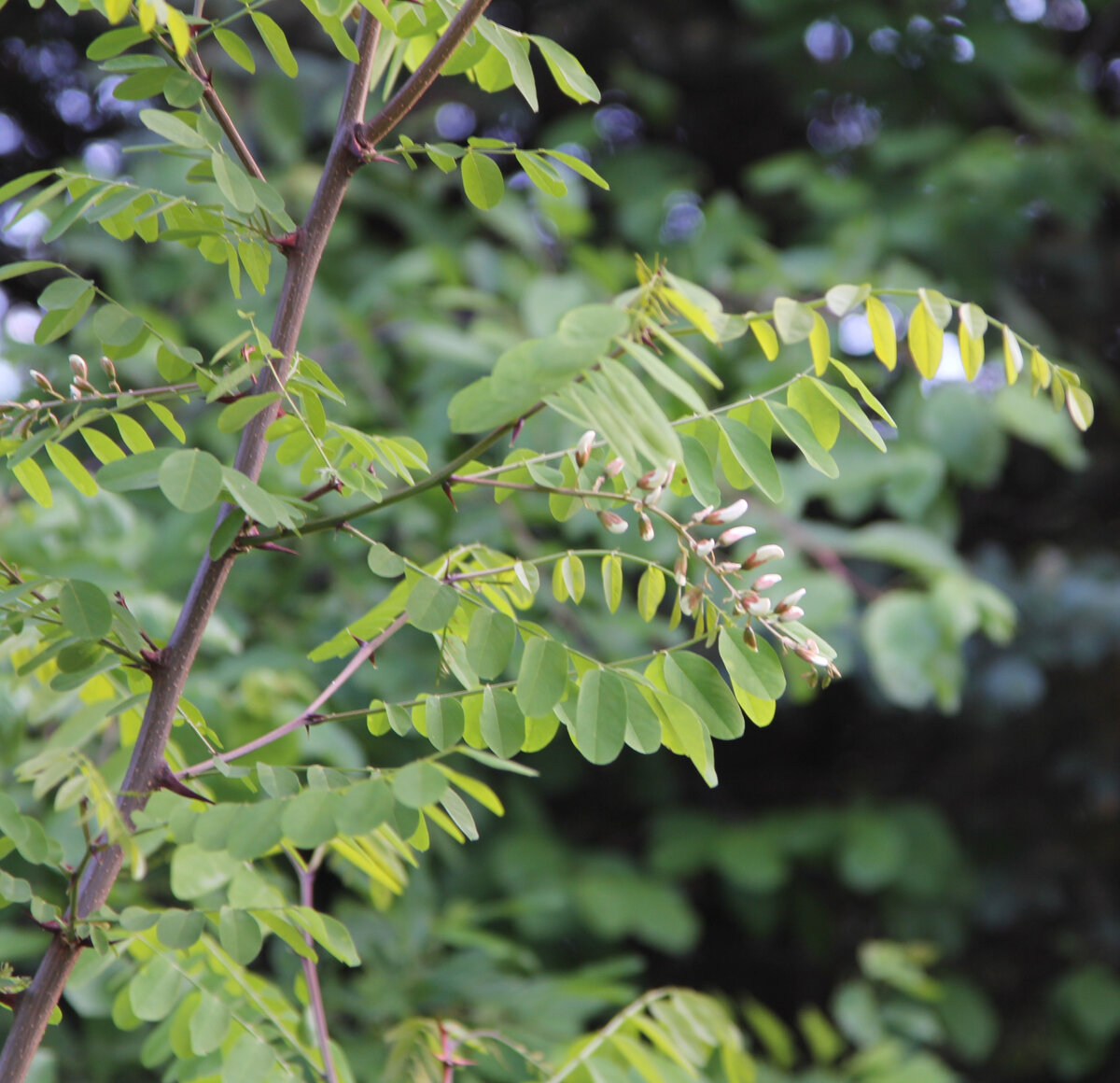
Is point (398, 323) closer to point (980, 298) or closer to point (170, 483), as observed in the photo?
point (980, 298)

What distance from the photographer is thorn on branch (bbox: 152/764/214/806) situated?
0.39 m

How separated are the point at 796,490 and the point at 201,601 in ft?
3.20

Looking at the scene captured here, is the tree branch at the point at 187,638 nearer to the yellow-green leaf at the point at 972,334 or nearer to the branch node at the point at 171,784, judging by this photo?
the branch node at the point at 171,784

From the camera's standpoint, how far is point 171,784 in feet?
1.27

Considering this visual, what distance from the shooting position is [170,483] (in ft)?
1.11

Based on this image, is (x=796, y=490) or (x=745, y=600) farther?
(x=796, y=490)

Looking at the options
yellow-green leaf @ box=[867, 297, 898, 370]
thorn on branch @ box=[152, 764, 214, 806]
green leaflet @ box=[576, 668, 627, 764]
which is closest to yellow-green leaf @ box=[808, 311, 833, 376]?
yellow-green leaf @ box=[867, 297, 898, 370]

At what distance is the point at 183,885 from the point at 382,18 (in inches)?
13.8

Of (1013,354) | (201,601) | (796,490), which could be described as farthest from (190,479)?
(796,490)

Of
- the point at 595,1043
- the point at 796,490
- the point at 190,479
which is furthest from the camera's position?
the point at 796,490

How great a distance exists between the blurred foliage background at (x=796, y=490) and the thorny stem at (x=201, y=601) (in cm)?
62

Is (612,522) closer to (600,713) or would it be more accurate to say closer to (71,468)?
(600,713)

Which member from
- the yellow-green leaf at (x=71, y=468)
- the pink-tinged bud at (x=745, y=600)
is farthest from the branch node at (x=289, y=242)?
the pink-tinged bud at (x=745, y=600)

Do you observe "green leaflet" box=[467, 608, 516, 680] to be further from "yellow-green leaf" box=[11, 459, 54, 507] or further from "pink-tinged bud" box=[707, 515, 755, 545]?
"yellow-green leaf" box=[11, 459, 54, 507]
